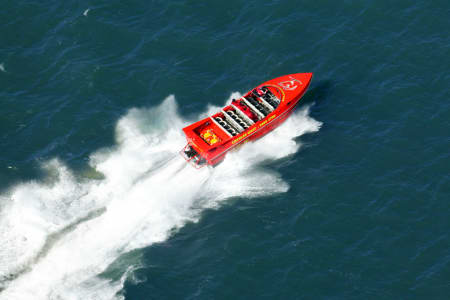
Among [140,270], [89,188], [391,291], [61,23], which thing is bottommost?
[391,291]

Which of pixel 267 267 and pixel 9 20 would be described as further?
pixel 9 20

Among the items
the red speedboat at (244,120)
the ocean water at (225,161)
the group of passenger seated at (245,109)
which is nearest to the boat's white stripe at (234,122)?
the red speedboat at (244,120)

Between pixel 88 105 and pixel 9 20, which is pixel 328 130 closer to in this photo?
pixel 88 105

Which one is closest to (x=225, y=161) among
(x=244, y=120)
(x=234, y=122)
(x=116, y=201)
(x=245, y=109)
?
(x=234, y=122)

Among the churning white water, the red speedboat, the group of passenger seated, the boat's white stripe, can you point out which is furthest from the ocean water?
the group of passenger seated

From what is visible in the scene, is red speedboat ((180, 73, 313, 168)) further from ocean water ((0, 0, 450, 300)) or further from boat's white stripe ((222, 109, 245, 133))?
ocean water ((0, 0, 450, 300))

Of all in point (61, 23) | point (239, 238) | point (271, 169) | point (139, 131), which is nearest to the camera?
point (239, 238)

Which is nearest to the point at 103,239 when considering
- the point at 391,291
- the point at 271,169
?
the point at 271,169
